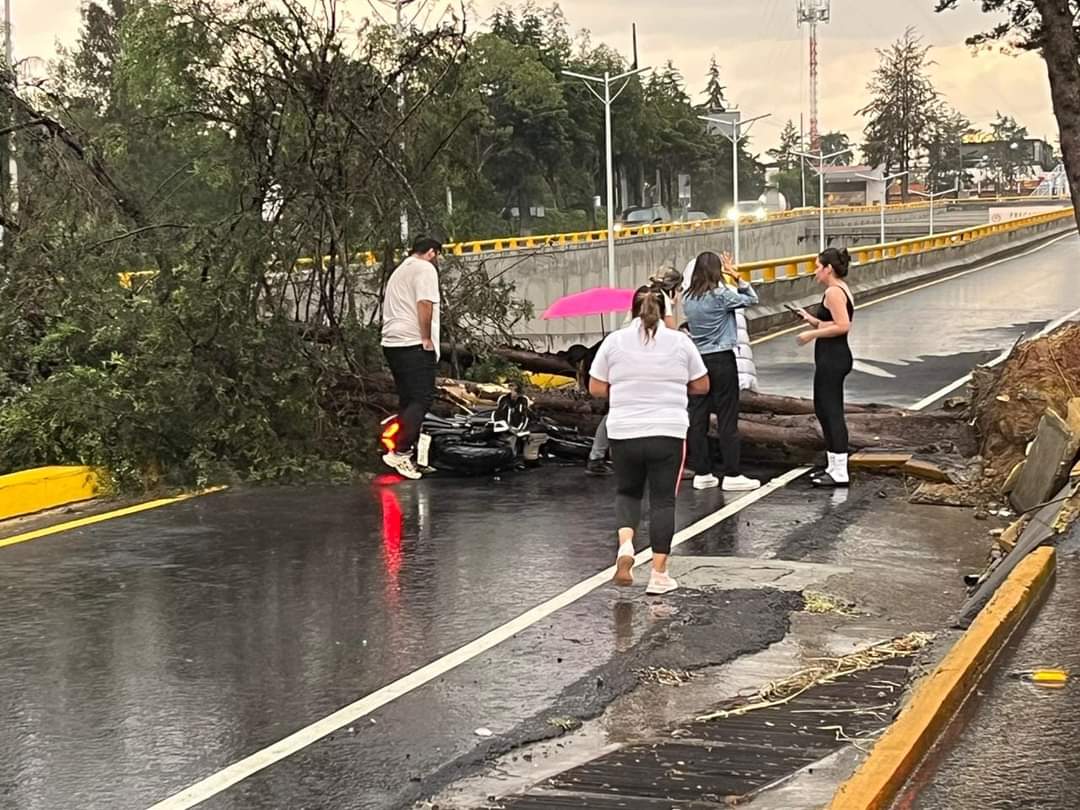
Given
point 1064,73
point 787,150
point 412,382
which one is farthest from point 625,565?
point 787,150

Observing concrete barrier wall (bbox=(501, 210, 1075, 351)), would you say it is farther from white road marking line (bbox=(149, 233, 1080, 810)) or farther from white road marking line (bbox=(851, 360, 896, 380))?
white road marking line (bbox=(149, 233, 1080, 810))

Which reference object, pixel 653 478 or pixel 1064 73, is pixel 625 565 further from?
pixel 1064 73

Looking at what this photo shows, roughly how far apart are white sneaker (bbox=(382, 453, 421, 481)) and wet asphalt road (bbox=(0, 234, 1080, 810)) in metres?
0.19

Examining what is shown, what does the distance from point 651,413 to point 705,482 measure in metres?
3.15

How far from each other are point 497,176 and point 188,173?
63.5 metres

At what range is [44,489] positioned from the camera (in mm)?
10055

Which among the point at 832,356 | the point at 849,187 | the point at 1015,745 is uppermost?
the point at 849,187

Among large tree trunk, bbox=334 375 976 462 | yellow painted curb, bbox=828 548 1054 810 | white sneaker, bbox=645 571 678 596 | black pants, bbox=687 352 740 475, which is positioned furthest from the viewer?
large tree trunk, bbox=334 375 976 462

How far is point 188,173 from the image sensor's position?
589 inches

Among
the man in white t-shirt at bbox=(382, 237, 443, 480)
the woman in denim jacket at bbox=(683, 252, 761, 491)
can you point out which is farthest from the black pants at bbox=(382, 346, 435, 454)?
the woman in denim jacket at bbox=(683, 252, 761, 491)

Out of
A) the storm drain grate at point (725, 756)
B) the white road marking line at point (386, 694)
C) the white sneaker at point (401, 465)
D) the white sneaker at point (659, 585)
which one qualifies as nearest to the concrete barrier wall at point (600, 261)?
the white sneaker at point (401, 465)

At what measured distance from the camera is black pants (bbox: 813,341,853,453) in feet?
33.8

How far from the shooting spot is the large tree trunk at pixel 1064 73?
1602 cm

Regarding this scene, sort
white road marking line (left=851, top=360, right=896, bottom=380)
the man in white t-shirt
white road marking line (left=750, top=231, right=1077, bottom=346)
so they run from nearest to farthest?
1. the man in white t-shirt
2. white road marking line (left=851, top=360, right=896, bottom=380)
3. white road marking line (left=750, top=231, right=1077, bottom=346)
